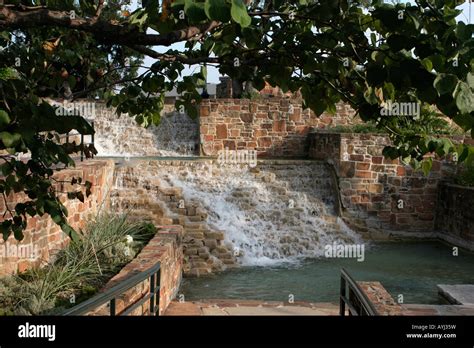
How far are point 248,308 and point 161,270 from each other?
1208 millimetres

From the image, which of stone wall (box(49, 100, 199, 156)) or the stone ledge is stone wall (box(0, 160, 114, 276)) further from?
stone wall (box(49, 100, 199, 156))

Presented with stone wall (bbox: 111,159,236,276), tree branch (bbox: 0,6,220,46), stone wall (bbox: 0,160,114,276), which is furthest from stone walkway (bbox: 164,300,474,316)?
tree branch (bbox: 0,6,220,46)

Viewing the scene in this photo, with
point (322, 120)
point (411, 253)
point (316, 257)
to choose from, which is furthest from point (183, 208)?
point (322, 120)

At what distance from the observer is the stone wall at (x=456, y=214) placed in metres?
11.7

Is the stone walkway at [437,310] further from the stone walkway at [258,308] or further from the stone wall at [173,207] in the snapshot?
the stone wall at [173,207]

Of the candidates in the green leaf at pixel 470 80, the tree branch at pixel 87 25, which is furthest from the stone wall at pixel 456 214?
the green leaf at pixel 470 80

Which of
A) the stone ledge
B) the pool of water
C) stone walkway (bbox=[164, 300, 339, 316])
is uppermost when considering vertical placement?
the stone ledge

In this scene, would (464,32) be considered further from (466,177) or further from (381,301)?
(466,177)

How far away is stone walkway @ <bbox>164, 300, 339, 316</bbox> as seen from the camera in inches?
254

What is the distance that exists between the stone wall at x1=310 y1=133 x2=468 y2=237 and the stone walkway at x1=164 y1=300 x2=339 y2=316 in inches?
256

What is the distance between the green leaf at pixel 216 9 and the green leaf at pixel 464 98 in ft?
2.63

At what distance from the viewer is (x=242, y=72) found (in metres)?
3.70
